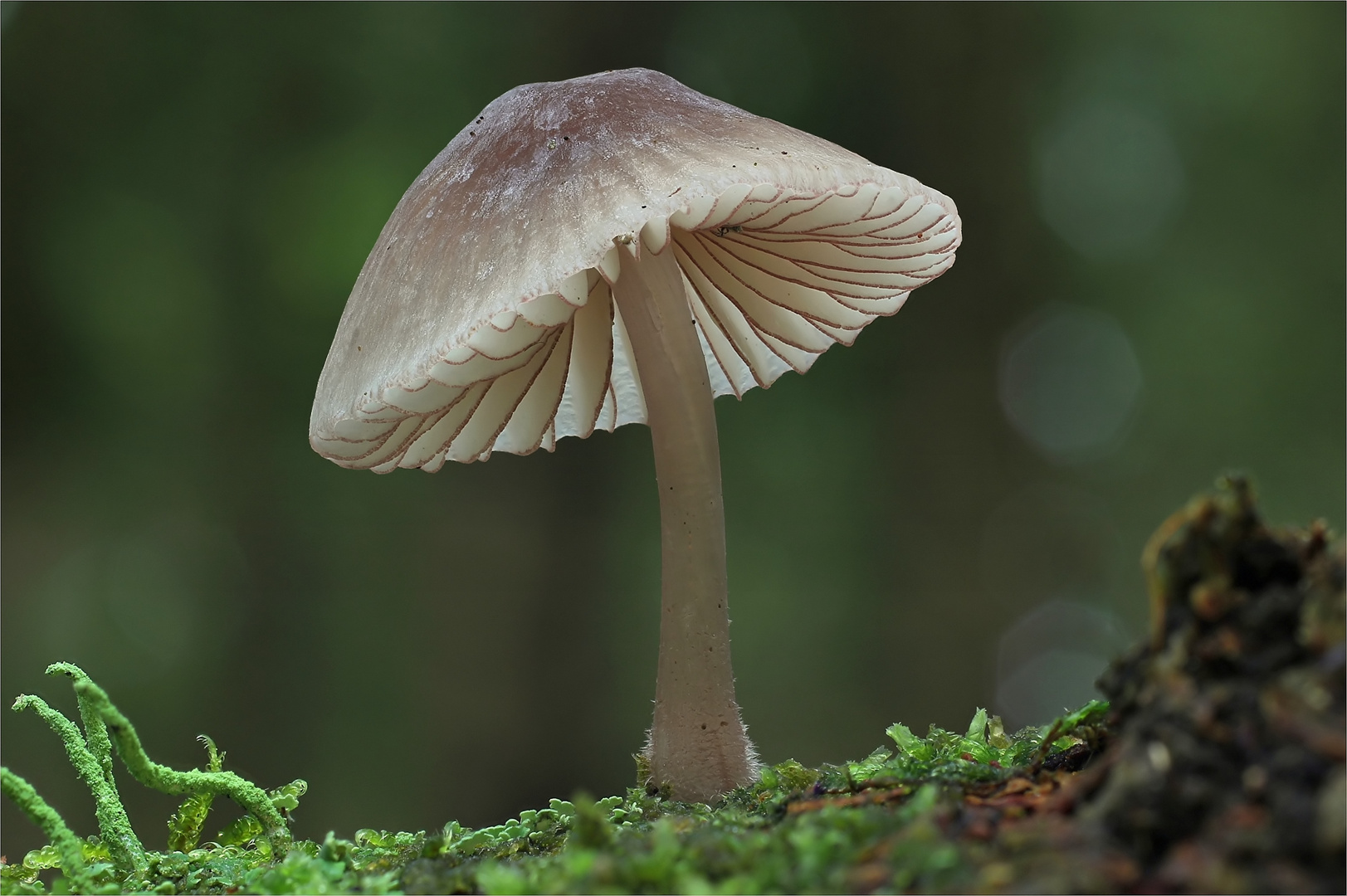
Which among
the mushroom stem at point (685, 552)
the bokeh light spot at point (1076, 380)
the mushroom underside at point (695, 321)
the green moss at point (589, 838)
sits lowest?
the green moss at point (589, 838)

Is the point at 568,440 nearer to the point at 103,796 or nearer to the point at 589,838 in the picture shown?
the point at 103,796

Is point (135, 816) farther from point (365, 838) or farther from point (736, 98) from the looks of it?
point (736, 98)

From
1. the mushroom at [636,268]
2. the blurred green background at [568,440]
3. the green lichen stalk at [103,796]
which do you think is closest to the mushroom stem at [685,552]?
the mushroom at [636,268]

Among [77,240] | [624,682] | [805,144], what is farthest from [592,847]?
[77,240]

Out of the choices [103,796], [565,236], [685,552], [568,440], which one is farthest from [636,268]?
[568,440]

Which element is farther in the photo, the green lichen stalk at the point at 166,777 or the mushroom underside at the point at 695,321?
the mushroom underside at the point at 695,321

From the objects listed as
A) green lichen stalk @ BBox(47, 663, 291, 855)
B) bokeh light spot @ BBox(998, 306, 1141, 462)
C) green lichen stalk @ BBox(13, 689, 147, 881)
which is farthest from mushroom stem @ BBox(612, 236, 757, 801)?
bokeh light spot @ BBox(998, 306, 1141, 462)

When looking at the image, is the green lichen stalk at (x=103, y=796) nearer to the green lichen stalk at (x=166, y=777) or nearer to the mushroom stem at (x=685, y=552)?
the green lichen stalk at (x=166, y=777)
